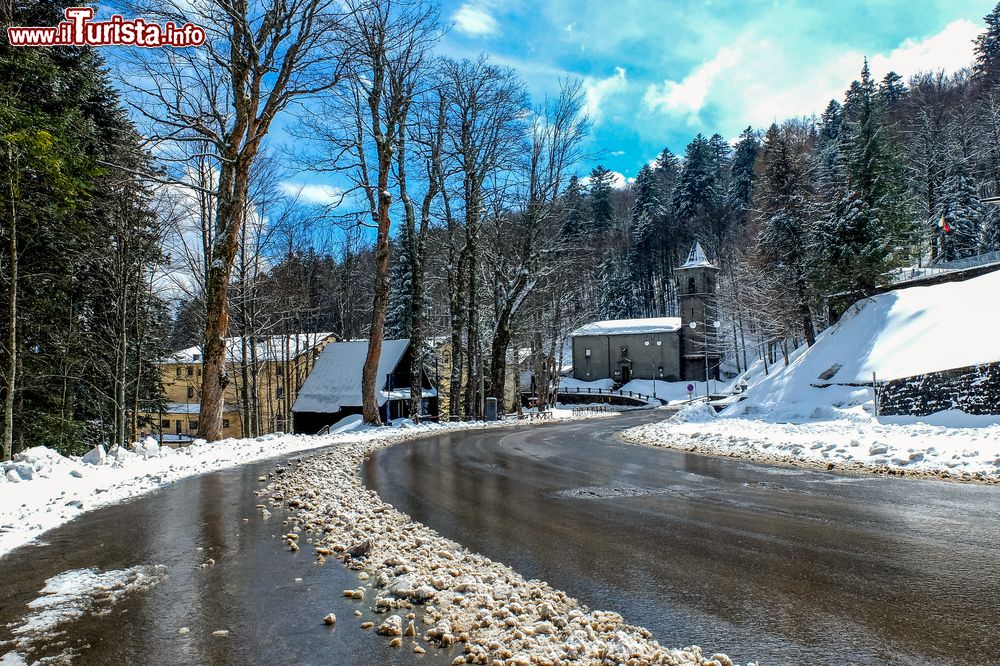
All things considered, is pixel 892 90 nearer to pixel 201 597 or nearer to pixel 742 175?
pixel 742 175

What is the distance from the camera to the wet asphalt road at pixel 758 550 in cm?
369

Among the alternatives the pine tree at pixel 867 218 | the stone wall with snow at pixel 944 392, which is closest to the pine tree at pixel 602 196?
the pine tree at pixel 867 218

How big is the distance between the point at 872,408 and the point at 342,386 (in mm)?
32289

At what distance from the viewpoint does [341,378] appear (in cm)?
4134

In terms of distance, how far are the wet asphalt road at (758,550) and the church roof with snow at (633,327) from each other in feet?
204

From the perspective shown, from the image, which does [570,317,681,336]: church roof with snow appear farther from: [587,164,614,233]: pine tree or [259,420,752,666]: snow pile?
[259,420,752,666]: snow pile

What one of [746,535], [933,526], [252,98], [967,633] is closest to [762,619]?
[967,633]

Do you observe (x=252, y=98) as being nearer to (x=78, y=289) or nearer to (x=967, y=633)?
(x=78, y=289)

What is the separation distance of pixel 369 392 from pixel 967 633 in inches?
808

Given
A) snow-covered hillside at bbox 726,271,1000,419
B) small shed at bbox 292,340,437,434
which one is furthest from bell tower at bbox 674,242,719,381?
snow-covered hillside at bbox 726,271,1000,419

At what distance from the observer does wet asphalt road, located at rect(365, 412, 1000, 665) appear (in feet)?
12.1

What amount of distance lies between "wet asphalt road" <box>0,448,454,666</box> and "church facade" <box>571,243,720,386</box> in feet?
209

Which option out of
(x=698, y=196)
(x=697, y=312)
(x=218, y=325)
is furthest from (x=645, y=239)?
(x=218, y=325)

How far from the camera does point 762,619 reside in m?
3.94
